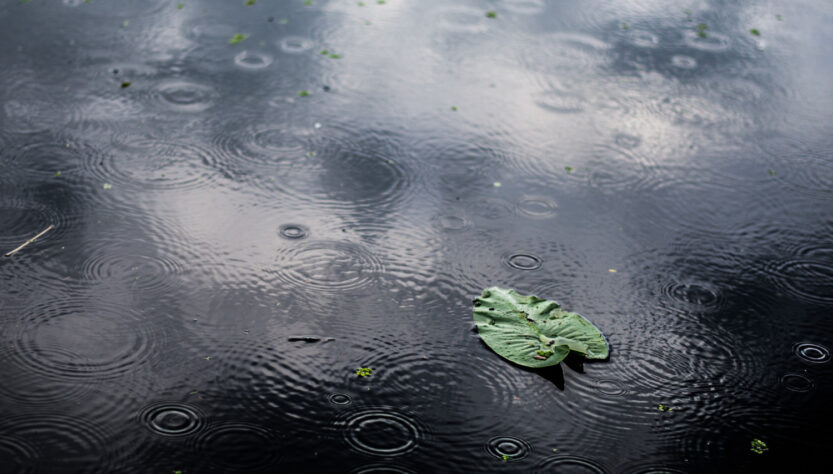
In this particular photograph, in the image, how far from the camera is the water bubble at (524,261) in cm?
333

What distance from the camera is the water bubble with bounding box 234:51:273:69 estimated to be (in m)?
4.98

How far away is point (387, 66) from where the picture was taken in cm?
516

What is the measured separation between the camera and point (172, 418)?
2480 mm

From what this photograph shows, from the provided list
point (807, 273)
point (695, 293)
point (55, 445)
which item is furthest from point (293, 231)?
point (807, 273)

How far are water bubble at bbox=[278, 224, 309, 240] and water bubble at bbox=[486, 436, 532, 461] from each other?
1.42 metres

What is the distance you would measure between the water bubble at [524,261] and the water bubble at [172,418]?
5.06ft

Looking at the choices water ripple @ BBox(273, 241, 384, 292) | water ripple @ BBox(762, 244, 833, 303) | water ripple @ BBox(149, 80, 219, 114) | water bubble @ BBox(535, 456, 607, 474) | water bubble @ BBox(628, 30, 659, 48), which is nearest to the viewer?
water bubble @ BBox(535, 456, 607, 474)

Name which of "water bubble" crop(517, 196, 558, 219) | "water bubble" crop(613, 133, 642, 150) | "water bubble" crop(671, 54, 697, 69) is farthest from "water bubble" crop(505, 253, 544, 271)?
"water bubble" crop(671, 54, 697, 69)

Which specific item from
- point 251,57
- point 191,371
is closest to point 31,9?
point 251,57

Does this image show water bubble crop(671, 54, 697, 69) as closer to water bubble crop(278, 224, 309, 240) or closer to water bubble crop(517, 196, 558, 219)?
water bubble crop(517, 196, 558, 219)

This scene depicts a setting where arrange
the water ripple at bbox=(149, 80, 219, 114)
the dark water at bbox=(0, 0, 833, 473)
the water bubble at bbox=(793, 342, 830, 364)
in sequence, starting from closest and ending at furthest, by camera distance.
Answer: the dark water at bbox=(0, 0, 833, 473) → the water bubble at bbox=(793, 342, 830, 364) → the water ripple at bbox=(149, 80, 219, 114)

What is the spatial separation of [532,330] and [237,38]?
139 inches

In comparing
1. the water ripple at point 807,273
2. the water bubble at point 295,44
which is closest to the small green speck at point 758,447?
the water ripple at point 807,273

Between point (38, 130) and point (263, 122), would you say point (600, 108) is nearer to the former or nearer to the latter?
point (263, 122)
